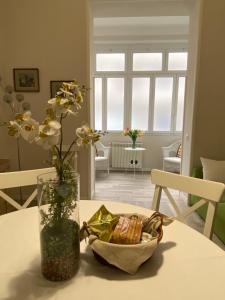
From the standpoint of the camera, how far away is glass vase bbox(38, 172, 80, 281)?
2.59ft

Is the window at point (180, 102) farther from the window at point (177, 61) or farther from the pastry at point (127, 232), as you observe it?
the pastry at point (127, 232)

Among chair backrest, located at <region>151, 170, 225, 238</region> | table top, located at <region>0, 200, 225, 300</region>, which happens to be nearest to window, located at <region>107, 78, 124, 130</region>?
chair backrest, located at <region>151, 170, 225, 238</region>

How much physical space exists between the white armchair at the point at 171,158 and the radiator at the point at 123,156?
1.82 ft

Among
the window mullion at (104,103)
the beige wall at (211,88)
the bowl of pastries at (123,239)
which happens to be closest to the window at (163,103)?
the window mullion at (104,103)

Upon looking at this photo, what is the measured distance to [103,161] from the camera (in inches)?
202

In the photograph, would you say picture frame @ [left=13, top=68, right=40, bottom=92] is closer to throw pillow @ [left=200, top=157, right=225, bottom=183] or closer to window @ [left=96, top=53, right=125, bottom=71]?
throw pillow @ [left=200, top=157, right=225, bottom=183]

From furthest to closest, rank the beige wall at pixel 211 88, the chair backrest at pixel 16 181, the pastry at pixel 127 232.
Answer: the beige wall at pixel 211 88
the chair backrest at pixel 16 181
the pastry at pixel 127 232

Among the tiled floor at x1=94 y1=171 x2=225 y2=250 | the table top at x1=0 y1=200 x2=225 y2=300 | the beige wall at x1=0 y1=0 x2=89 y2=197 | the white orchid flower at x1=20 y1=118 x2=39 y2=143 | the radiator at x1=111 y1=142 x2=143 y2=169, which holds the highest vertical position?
the beige wall at x1=0 y1=0 x2=89 y2=197

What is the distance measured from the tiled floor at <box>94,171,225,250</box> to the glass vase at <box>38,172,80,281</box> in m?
2.27

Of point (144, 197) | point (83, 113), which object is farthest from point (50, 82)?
point (144, 197)

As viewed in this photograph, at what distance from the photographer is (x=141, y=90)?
551 cm

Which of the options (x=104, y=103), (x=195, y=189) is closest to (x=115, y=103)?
(x=104, y=103)

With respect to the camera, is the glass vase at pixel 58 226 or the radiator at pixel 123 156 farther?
the radiator at pixel 123 156

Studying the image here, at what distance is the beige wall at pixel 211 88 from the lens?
2967 mm
